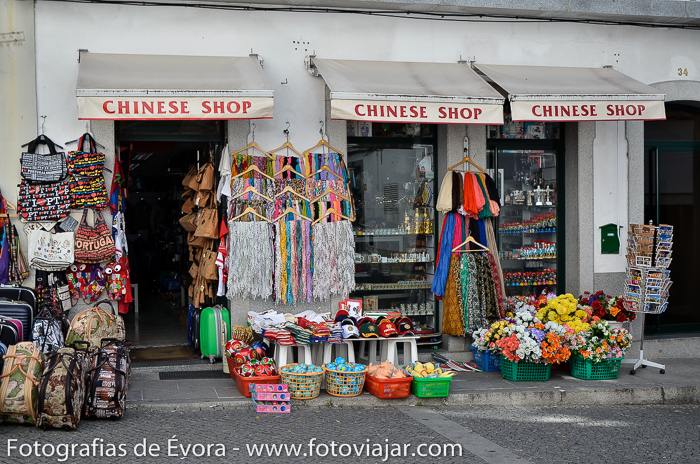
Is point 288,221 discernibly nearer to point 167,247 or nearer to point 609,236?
point 609,236

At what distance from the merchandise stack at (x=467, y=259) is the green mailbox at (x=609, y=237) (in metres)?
1.65

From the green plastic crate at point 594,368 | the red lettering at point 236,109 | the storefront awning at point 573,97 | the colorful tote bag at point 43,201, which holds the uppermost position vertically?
the storefront awning at point 573,97

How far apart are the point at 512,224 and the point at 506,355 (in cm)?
242

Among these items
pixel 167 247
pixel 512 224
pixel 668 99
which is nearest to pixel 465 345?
pixel 512 224

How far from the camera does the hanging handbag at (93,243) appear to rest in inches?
314

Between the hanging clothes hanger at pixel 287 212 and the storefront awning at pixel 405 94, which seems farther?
the hanging clothes hanger at pixel 287 212

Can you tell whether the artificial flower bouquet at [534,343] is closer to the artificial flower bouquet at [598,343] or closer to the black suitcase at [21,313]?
the artificial flower bouquet at [598,343]

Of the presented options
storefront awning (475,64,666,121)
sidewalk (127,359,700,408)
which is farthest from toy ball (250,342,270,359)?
storefront awning (475,64,666,121)

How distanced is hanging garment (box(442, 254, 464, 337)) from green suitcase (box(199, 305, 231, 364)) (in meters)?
2.83

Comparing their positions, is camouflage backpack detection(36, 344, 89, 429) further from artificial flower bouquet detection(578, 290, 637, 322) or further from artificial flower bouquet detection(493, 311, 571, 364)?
artificial flower bouquet detection(578, 290, 637, 322)

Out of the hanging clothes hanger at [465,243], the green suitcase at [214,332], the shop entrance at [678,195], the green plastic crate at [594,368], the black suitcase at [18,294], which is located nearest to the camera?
the black suitcase at [18,294]

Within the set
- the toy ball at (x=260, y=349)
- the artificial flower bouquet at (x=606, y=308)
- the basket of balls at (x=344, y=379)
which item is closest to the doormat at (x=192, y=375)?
the toy ball at (x=260, y=349)

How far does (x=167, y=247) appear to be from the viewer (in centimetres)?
1486

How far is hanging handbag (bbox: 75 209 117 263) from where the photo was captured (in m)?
7.99
